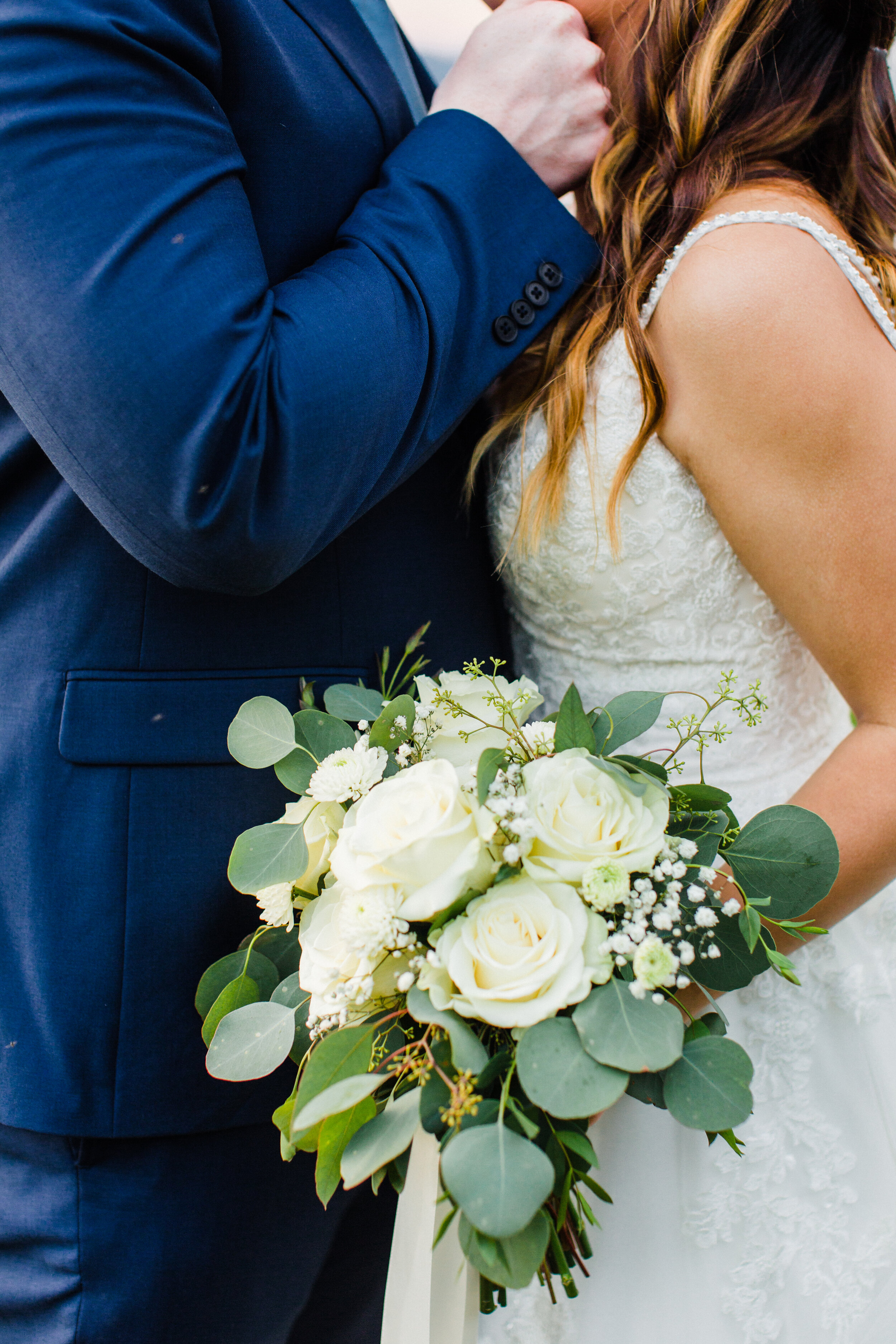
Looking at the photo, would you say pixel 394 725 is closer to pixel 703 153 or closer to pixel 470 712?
pixel 470 712

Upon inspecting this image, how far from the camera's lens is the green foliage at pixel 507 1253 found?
0.72 metres

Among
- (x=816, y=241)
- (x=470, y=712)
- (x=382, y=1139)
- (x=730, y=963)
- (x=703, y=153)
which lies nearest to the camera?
(x=382, y=1139)

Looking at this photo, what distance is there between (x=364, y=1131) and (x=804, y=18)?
159 centimetres

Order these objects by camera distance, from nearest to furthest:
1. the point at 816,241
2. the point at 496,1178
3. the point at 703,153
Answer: the point at 496,1178 → the point at 816,241 → the point at 703,153

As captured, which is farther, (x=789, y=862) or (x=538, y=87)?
(x=538, y=87)

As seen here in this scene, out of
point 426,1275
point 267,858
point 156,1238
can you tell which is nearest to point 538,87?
point 267,858

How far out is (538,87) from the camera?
1.20m

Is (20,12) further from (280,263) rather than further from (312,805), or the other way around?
(312,805)

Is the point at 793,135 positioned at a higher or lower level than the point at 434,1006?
higher

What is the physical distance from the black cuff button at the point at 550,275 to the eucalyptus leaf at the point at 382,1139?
100cm

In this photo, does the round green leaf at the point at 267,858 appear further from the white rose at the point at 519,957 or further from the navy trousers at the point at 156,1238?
the navy trousers at the point at 156,1238

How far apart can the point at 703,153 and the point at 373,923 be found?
1.19 meters

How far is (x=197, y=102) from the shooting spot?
0.91 meters

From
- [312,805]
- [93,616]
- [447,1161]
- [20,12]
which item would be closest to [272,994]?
[312,805]
